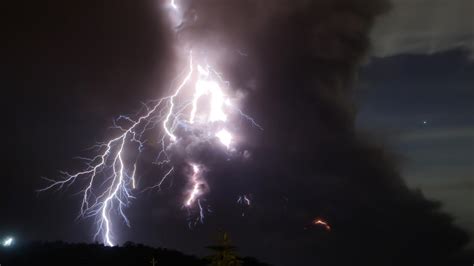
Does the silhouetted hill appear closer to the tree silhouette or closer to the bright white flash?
the bright white flash

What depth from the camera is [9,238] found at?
190ft

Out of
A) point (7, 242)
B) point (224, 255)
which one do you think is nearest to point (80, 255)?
point (7, 242)

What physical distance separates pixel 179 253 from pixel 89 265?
58.7ft

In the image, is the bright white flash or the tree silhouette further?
the bright white flash

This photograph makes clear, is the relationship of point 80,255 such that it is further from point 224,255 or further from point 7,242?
point 224,255

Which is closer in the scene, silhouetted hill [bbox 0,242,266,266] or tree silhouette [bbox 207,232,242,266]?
tree silhouette [bbox 207,232,242,266]

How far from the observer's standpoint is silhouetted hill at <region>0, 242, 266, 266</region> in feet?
171

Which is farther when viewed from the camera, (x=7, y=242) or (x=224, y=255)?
(x=7, y=242)

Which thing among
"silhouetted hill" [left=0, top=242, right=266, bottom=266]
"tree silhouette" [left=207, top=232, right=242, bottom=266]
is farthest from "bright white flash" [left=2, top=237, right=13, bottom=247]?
"tree silhouette" [left=207, top=232, right=242, bottom=266]

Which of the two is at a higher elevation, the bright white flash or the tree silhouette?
the bright white flash

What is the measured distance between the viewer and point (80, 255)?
5588 cm

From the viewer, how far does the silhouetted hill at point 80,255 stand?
5209 centimetres

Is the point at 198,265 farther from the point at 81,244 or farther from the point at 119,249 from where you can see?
the point at 81,244

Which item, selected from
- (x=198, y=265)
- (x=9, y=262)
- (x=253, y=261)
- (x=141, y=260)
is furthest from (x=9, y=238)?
(x=253, y=261)
